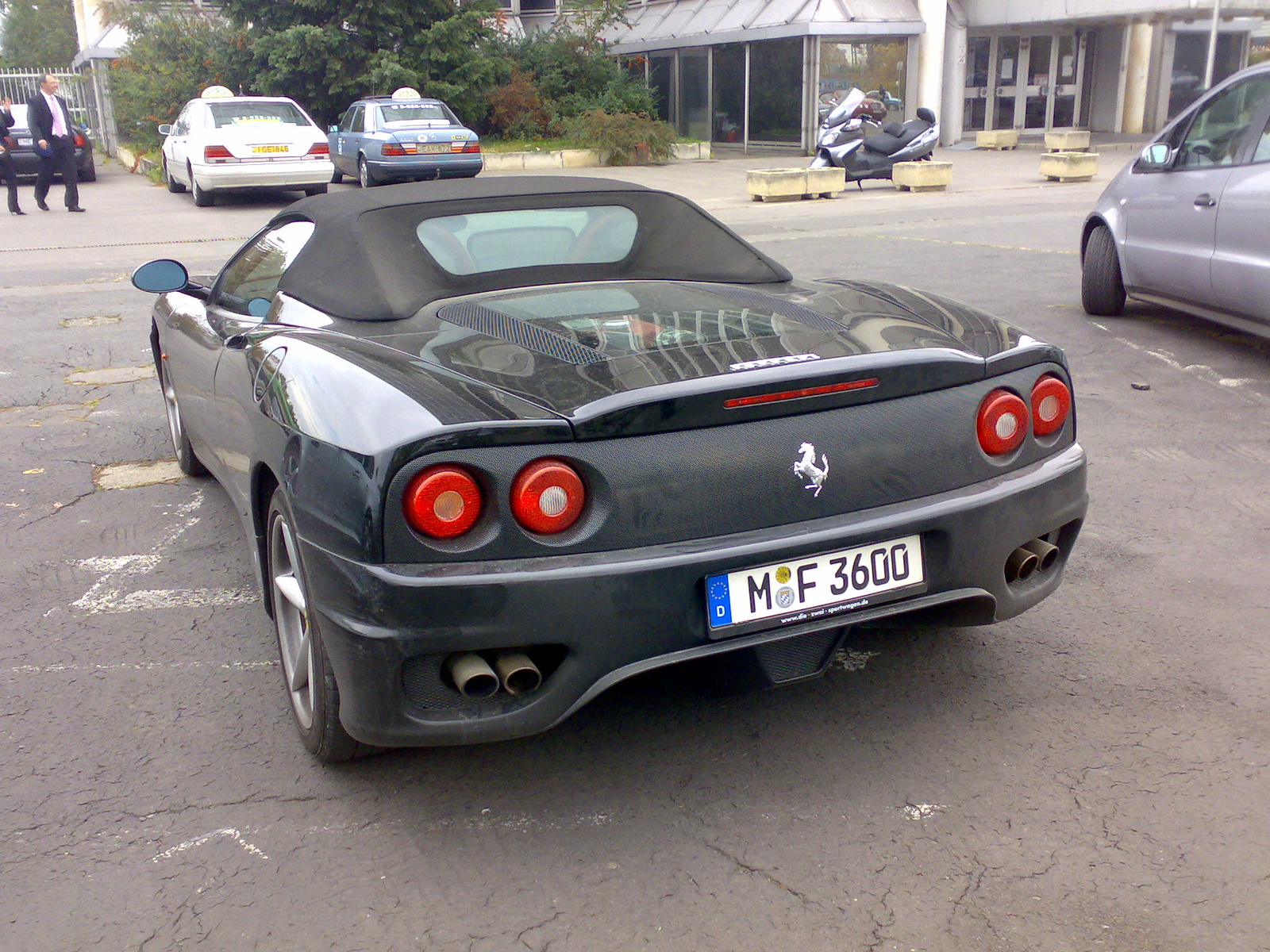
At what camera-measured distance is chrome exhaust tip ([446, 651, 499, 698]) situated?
7.78 ft

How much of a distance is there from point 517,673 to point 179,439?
10.9 feet

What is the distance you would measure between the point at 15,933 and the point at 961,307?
8.97ft

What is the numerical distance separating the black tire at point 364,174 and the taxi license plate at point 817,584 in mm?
18383

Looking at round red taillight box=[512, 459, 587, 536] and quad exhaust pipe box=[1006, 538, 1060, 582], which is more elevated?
round red taillight box=[512, 459, 587, 536]

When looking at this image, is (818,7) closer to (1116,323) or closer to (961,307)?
(1116,323)

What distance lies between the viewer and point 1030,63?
3095cm

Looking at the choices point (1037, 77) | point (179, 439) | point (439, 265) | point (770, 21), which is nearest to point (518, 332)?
point (439, 265)

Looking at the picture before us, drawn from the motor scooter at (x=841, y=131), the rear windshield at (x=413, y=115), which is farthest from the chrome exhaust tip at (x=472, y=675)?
the rear windshield at (x=413, y=115)

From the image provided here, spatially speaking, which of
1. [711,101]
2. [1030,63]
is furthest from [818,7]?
[1030,63]

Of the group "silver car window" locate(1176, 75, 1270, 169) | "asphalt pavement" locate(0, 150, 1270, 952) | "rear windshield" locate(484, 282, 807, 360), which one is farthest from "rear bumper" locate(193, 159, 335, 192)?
"rear windshield" locate(484, 282, 807, 360)

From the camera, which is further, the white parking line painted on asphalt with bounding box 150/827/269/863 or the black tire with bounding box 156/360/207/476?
the black tire with bounding box 156/360/207/476

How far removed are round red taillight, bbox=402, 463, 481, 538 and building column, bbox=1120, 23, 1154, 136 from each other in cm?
3263

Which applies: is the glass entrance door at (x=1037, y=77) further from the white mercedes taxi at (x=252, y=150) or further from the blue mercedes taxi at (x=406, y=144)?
the white mercedes taxi at (x=252, y=150)

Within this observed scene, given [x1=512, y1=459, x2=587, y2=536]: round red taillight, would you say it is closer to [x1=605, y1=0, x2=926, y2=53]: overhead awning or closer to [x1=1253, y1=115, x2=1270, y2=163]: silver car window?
[x1=1253, y1=115, x2=1270, y2=163]: silver car window
